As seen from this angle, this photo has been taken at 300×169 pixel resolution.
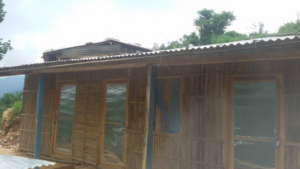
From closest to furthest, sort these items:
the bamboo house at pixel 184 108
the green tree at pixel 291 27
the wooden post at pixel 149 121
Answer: the bamboo house at pixel 184 108
the wooden post at pixel 149 121
the green tree at pixel 291 27

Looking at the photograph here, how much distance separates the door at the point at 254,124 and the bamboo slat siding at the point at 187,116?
214 millimetres

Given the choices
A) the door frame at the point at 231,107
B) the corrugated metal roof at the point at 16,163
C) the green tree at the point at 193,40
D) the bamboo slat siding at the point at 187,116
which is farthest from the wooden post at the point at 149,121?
the green tree at the point at 193,40

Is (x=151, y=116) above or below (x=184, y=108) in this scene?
below

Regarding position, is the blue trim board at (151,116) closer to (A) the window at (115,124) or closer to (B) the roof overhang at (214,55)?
(B) the roof overhang at (214,55)

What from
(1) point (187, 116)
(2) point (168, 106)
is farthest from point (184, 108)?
(2) point (168, 106)

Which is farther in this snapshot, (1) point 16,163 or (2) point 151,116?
(2) point 151,116

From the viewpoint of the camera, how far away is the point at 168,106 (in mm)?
5250

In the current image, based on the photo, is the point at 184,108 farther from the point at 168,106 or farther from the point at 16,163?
the point at 16,163

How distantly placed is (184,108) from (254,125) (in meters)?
→ 1.40

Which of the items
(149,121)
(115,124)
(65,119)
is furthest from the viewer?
(65,119)

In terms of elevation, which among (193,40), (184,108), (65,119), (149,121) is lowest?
(65,119)

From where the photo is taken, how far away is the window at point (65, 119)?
7.15 metres

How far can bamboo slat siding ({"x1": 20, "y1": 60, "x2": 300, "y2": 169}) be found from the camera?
3.91 m

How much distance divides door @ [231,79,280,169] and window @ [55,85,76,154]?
482 cm
